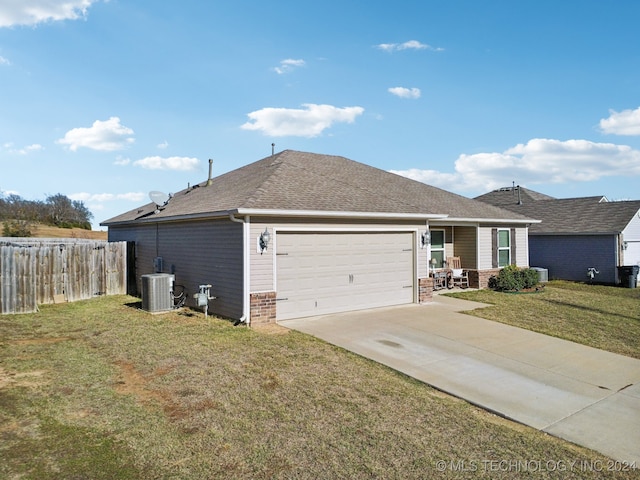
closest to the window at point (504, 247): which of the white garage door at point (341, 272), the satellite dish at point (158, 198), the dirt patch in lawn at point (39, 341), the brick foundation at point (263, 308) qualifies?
the white garage door at point (341, 272)

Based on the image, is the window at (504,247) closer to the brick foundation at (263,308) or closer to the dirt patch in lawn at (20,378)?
the brick foundation at (263,308)

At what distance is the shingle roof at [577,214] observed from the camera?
774 inches

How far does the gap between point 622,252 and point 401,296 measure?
14.1m

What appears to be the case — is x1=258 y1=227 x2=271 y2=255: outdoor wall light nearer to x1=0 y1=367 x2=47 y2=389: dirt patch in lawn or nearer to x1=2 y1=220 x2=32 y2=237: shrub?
x1=0 y1=367 x2=47 y2=389: dirt patch in lawn

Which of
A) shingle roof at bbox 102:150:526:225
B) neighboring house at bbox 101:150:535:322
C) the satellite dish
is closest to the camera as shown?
neighboring house at bbox 101:150:535:322

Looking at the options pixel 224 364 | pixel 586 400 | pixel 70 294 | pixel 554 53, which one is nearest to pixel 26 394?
pixel 224 364

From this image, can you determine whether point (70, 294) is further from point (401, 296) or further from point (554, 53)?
point (554, 53)

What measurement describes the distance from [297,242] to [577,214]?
18.2 m

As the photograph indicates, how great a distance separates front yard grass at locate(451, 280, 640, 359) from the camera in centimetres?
872

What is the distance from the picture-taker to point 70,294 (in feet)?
42.3

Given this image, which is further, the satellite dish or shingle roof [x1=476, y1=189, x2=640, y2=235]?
shingle roof [x1=476, y1=189, x2=640, y2=235]

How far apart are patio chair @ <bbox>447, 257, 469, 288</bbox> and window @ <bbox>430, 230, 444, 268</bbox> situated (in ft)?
1.12

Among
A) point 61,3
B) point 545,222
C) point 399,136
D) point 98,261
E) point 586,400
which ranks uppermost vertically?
point 61,3

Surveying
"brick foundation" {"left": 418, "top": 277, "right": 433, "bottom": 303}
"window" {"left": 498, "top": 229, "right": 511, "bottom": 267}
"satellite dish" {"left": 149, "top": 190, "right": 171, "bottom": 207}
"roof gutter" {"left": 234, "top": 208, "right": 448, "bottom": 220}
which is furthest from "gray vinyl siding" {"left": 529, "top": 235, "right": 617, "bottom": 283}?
"satellite dish" {"left": 149, "top": 190, "right": 171, "bottom": 207}
